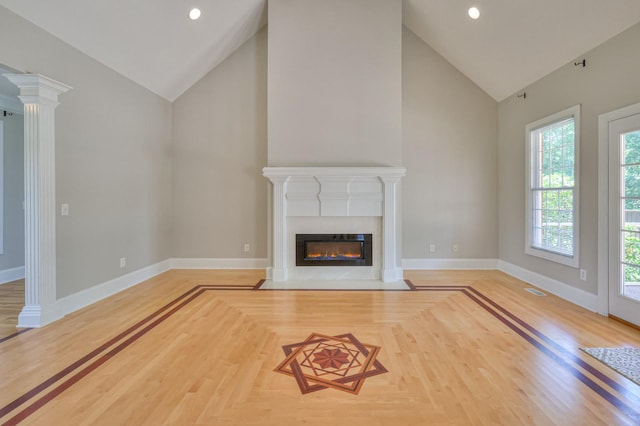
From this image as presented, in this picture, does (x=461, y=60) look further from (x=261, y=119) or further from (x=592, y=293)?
(x=592, y=293)

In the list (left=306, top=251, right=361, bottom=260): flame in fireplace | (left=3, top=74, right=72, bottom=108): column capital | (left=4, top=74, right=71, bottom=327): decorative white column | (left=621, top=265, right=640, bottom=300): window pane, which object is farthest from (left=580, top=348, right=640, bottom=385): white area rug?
(left=3, top=74, right=72, bottom=108): column capital

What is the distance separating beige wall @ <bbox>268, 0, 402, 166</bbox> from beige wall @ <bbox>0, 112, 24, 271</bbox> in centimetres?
393

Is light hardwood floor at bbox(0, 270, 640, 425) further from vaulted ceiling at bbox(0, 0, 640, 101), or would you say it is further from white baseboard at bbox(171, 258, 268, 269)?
vaulted ceiling at bbox(0, 0, 640, 101)

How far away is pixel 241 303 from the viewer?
12.0 feet

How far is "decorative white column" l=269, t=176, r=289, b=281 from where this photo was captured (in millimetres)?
4621

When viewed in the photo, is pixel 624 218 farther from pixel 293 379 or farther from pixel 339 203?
pixel 293 379

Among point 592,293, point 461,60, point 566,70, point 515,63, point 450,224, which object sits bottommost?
point 592,293

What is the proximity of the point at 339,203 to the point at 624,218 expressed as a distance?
3.17 metres

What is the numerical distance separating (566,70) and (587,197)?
157 centimetres

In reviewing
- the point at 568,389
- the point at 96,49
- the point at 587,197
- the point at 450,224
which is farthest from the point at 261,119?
the point at 568,389

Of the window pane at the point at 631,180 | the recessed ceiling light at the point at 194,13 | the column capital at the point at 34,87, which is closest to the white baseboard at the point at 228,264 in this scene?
the column capital at the point at 34,87

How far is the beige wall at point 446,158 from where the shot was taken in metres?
5.32

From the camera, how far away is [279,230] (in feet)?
15.2

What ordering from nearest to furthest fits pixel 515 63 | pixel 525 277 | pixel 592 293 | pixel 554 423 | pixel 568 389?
1. pixel 554 423
2. pixel 568 389
3. pixel 592 293
4. pixel 515 63
5. pixel 525 277
